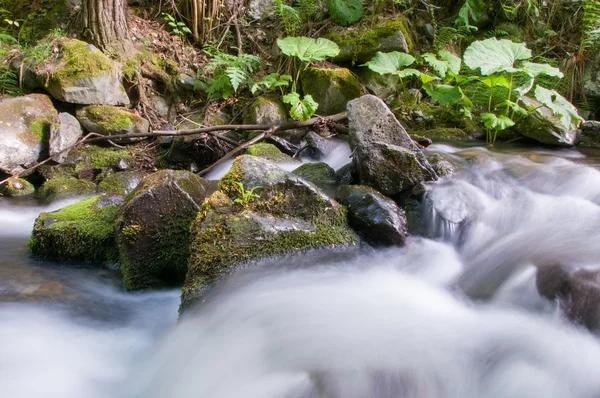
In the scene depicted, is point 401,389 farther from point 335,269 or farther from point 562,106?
point 562,106

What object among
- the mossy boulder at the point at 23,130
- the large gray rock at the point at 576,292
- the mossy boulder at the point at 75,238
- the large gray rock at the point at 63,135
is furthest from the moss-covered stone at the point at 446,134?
the mossy boulder at the point at 23,130

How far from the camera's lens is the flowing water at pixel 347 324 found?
5.96ft

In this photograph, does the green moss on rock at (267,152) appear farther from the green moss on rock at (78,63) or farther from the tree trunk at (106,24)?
the tree trunk at (106,24)

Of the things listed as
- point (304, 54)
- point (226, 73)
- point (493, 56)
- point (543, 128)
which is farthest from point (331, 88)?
point (543, 128)

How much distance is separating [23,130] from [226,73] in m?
2.73

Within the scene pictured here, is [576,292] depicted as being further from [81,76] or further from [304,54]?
[81,76]

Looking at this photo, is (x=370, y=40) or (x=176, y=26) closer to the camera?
(x=370, y=40)

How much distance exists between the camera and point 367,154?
322cm

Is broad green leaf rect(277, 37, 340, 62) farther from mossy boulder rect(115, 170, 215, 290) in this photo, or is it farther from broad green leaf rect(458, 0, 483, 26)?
mossy boulder rect(115, 170, 215, 290)

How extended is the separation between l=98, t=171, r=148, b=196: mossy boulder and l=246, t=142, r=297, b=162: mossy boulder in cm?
135

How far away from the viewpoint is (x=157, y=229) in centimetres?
277

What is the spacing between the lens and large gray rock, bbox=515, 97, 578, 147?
5.09 metres

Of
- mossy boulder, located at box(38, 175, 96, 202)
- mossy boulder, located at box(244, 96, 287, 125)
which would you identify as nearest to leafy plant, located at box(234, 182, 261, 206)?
mossy boulder, located at box(38, 175, 96, 202)

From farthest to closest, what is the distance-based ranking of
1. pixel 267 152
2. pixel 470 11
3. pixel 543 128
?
pixel 470 11, pixel 543 128, pixel 267 152
